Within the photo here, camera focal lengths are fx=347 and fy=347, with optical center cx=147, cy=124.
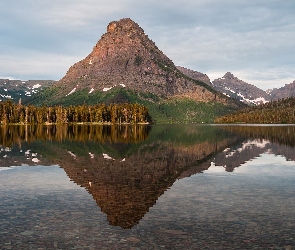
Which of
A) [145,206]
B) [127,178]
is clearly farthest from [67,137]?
[145,206]

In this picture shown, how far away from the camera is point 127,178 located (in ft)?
129

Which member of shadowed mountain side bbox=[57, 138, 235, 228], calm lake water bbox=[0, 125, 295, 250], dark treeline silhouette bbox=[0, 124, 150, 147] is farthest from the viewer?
dark treeline silhouette bbox=[0, 124, 150, 147]

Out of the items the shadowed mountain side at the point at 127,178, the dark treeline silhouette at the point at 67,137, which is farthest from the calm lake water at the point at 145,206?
the dark treeline silhouette at the point at 67,137

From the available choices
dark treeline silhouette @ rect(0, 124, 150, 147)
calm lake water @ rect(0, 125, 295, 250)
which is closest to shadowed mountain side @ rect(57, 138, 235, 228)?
calm lake water @ rect(0, 125, 295, 250)

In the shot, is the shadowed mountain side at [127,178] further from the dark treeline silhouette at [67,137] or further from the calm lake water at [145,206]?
the dark treeline silhouette at [67,137]

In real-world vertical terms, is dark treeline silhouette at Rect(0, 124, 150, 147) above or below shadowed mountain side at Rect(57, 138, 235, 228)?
below

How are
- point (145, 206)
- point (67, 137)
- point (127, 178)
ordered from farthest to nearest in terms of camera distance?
1. point (67, 137)
2. point (127, 178)
3. point (145, 206)

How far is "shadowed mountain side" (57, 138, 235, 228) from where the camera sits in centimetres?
2608

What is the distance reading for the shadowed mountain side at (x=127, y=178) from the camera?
2608 centimetres

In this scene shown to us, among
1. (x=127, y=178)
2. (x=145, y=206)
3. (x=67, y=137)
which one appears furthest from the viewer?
(x=67, y=137)

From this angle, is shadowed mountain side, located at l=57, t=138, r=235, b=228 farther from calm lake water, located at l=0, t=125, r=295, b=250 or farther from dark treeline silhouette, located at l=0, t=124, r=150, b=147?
dark treeline silhouette, located at l=0, t=124, r=150, b=147

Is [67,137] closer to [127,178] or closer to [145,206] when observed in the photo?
[127,178]

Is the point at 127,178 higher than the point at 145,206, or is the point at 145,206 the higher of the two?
the point at 145,206

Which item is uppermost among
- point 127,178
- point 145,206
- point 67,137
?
point 145,206
